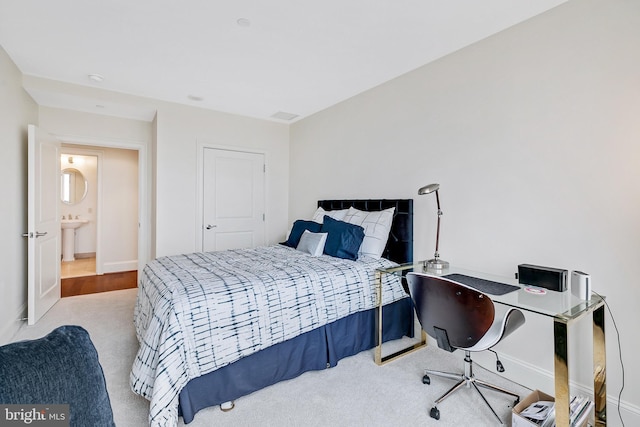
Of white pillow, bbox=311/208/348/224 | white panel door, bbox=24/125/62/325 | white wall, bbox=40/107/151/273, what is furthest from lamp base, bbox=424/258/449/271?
white wall, bbox=40/107/151/273

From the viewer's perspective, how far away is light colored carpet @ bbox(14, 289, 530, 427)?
1768 millimetres

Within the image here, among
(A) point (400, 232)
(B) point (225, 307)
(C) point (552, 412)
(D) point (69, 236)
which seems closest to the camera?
(C) point (552, 412)

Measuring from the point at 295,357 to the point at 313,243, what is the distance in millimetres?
1093

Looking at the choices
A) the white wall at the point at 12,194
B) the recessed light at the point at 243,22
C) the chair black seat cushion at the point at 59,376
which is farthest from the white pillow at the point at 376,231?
the white wall at the point at 12,194

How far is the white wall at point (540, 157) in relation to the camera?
5.75 ft

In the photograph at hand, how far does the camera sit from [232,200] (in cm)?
445

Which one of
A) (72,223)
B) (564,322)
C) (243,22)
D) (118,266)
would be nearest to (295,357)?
(564,322)

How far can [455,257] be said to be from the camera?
2.59 meters

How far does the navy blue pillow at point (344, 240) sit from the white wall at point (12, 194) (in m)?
2.87

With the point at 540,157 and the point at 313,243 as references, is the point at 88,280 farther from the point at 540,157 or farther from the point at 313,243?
the point at 540,157

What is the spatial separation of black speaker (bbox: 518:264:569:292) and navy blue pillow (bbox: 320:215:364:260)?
4.20 ft

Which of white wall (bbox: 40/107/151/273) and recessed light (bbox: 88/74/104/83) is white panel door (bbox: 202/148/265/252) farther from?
white wall (bbox: 40/107/151/273)

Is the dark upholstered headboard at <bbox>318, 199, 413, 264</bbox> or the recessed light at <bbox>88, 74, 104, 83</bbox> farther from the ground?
the recessed light at <bbox>88, 74, 104, 83</bbox>
